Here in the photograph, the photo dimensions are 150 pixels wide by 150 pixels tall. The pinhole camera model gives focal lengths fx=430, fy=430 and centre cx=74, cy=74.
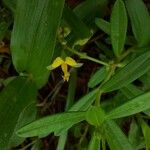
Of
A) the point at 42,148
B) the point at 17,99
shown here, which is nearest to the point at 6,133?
the point at 17,99

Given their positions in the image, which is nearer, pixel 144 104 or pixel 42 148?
pixel 144 104

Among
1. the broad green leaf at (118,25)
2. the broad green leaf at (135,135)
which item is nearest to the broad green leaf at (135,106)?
the broad green leaf at (118,25)

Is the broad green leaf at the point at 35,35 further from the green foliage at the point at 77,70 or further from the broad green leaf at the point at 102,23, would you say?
the broad green leaf at the point at 102,23

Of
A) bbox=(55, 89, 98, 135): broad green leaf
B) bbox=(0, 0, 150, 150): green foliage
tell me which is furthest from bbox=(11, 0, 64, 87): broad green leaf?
bbox=(55, 89, 98, 135): broad green leaf

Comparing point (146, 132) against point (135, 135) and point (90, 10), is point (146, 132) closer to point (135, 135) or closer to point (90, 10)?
point (135, 135)

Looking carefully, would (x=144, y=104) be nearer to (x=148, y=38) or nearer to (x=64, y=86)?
Answer: (x=148, y=38)

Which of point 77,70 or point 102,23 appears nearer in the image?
point 102,23

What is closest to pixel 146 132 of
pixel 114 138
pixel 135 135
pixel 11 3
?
pixel 135 135
